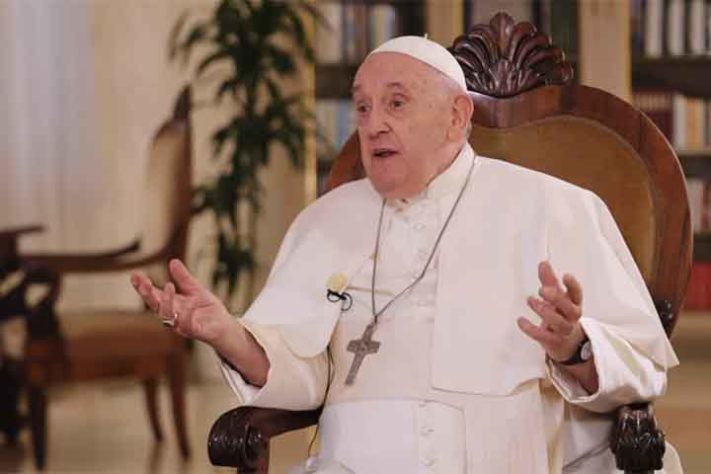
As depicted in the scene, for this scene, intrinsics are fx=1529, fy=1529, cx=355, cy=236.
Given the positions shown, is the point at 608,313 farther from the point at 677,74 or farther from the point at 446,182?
the point at 677,74

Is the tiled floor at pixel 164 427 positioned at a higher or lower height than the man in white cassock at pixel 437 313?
lower

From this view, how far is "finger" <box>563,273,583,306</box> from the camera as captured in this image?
235 centimetres

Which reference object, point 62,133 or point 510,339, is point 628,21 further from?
point 510,339

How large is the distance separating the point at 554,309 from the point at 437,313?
18.0 inches

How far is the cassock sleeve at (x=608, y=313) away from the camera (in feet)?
8.52

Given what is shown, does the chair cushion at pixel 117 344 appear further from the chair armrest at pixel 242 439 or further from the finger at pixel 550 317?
the finger at pixel 550 317

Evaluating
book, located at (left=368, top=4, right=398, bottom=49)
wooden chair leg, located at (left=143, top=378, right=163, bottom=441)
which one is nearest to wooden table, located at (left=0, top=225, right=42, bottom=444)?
wooden chair leg, located at (left=143, top=378, right=163, bottom=441)

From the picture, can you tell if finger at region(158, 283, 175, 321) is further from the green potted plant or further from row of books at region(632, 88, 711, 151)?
row of books at region(632, 88, 711, 151)

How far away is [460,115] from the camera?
2922mm

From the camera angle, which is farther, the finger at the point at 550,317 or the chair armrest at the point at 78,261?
the chair armrest at the point at 78,261

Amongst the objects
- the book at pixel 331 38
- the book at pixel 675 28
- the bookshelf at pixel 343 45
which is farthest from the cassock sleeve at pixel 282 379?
the book at pixel 675 28

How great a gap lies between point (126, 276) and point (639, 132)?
4.09 metres

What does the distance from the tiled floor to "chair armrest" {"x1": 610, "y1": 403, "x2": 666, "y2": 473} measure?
247cm

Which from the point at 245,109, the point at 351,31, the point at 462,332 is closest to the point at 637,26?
the point at 351,31
